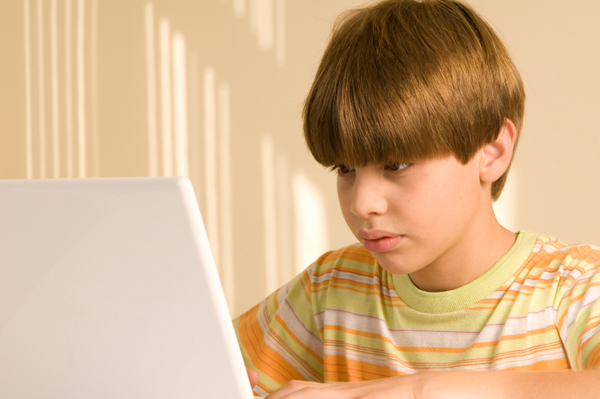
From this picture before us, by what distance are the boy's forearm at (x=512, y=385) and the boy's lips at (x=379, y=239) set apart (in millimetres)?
182

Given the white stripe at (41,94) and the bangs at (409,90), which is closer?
the bangs at (409,90)

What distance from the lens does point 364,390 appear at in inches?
19.4

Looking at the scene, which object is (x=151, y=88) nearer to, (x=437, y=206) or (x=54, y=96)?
(x=54, y=96)

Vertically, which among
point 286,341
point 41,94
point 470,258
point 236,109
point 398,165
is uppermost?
point 41,94

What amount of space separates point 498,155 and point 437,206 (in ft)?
0.40

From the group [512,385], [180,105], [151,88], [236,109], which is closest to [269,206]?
[236,109]

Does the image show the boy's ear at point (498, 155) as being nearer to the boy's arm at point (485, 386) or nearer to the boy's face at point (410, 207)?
the boy's face at point (410, 207)

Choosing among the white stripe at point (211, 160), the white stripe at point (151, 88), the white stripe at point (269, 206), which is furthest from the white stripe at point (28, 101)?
the white stripe at point (269, 206)

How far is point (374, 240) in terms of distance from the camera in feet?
2.13

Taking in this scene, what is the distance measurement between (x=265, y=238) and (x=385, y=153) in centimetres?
113

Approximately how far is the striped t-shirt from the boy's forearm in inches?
3.7

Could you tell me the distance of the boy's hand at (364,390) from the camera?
19.0 inches

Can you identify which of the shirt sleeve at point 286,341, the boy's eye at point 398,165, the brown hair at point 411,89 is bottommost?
the shirt sleeve at point 286,341

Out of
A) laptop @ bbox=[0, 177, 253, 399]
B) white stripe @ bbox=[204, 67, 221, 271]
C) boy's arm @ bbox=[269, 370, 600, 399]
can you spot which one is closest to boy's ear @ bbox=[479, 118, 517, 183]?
boy's arm @ bbox=[269, 370, 600, 399]
